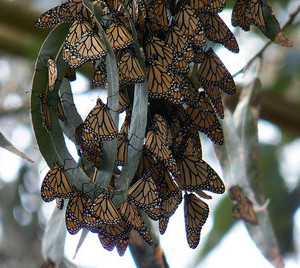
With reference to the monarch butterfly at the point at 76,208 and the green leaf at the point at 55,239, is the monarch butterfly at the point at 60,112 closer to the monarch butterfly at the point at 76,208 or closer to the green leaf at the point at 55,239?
the monarch butterfly at the point at 76,208

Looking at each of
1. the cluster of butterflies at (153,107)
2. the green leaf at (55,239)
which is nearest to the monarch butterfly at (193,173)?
the cluster of butterflies at (153,107)

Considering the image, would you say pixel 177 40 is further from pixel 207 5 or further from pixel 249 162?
pixel 249 162

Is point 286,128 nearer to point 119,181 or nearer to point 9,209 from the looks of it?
point 9,209

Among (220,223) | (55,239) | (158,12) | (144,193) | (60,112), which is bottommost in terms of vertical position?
(220,223)

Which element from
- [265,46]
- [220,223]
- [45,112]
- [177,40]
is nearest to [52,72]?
[45,112]

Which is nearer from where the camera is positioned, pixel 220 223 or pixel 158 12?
pixel 158 12

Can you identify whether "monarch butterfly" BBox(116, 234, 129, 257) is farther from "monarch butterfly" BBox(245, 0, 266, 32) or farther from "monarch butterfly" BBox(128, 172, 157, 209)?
"monarch butterfly" BBox(245, 0, 266, 32)

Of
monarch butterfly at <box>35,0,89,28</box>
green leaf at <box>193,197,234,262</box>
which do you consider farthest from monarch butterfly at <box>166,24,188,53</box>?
green leaf at <box>193,197,234,262</box>
